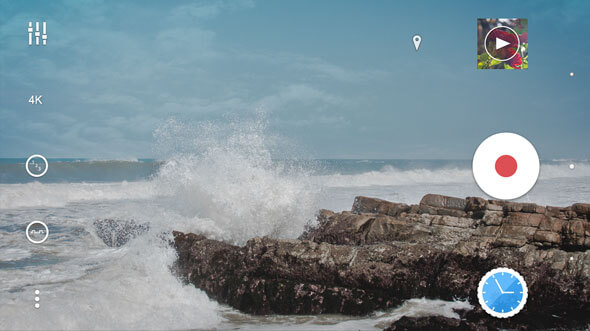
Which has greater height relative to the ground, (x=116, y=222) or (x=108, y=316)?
(x=116, y=222)

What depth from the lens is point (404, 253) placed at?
652cm

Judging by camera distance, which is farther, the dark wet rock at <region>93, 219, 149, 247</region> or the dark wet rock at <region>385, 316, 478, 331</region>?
the dark wet rock at <region>93, 219, 149, 247</region>

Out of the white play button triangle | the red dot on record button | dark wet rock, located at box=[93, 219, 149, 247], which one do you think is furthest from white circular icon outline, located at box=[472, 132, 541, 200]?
dark wet rock, located at box=[93, 219, 149, 247]

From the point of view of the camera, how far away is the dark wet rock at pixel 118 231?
35.4 feet

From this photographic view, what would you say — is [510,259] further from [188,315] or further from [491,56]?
[188,315]

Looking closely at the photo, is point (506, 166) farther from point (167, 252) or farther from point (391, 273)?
point (167, 252)

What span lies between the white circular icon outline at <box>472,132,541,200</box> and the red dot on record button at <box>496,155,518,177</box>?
23mm

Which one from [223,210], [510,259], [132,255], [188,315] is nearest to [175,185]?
[223,210]

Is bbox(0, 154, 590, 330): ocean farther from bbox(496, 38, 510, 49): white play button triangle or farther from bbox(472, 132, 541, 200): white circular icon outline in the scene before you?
bbox(496, 38, 510, 49): white play button triangle

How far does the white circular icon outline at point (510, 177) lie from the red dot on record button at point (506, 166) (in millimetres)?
23

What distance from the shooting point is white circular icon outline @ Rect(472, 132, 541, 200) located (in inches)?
146

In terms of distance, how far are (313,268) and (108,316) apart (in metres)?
2.80

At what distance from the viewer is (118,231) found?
11172mm

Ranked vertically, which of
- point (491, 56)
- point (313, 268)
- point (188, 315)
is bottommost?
point (188, 315)
